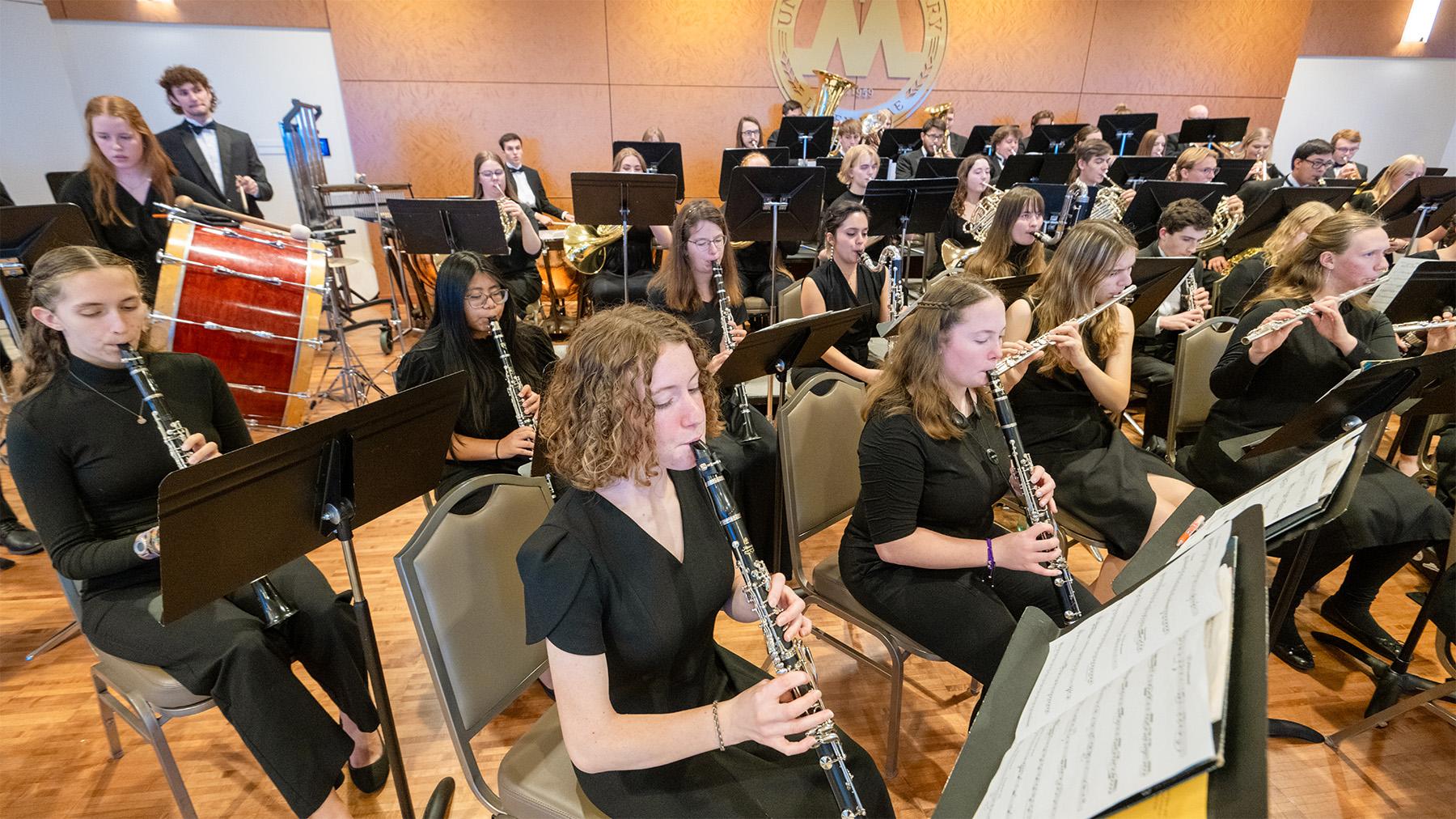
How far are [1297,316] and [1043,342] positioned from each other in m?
0.91

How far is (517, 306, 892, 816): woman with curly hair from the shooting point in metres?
1.16

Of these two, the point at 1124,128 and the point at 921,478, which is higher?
the point at 1124,128

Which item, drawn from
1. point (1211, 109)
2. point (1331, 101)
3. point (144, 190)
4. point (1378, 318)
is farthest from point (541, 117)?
point (1331, 101)

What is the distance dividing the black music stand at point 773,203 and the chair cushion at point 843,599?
2213 millimetres

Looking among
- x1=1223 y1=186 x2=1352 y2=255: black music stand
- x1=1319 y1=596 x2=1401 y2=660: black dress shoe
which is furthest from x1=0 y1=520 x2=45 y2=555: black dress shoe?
x1=1223 y1=186 x2=1352 y2=255: black music stand

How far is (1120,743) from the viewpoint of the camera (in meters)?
0.65

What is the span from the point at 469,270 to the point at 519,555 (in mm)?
1460

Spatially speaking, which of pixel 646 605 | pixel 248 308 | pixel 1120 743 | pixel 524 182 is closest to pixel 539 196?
pixel 524 182

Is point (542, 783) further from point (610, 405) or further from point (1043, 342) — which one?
point (1043, 342)

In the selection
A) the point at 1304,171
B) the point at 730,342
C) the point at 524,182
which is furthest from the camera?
the point at 524,182

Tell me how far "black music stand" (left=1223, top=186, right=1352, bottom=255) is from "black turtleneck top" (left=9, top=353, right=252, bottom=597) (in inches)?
213

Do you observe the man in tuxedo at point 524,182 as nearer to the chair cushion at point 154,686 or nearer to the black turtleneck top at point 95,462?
the black turtleneck top at point 95,462

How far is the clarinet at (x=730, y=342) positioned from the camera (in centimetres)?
280

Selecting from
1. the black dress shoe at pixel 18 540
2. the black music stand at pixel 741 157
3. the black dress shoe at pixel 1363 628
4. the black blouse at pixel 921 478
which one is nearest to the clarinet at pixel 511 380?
the black blouse at pixel 921 478
